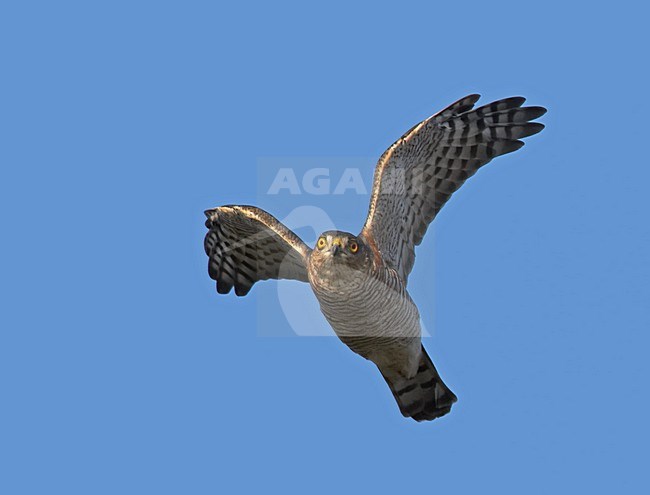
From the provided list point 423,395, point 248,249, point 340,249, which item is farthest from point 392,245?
point 248,249

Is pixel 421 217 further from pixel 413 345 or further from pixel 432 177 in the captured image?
pixel 413 345

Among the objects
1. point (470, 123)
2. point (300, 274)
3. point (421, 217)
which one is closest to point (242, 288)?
point (300, 274)

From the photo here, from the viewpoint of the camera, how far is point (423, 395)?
51.8 ft

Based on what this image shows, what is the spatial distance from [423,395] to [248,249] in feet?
9.52

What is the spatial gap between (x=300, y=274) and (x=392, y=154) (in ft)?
7.25

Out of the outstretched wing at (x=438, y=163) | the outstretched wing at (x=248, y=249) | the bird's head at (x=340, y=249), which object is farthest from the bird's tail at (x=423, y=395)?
the bird's head at (x=340, y=249)

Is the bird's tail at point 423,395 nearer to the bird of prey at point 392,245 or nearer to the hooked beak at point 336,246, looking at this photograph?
the bird of prey at point 392,245

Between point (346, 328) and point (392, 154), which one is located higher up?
point (392, 154)

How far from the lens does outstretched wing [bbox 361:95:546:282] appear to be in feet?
49.1

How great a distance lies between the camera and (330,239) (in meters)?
13.6

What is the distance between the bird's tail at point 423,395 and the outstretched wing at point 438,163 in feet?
4.18

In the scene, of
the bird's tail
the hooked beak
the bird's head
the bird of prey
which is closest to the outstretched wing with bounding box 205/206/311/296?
the bird of prey

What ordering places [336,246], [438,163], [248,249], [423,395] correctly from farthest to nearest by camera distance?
[248,249] < [423,395] < [438,163] < [336,246]

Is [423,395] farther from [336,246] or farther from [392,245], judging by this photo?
[336,246]
